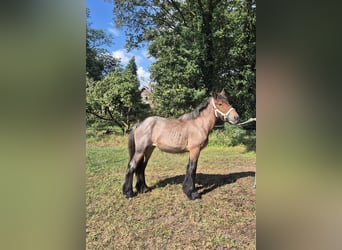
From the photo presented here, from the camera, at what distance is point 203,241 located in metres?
1.41

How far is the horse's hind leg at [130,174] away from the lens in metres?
1.48

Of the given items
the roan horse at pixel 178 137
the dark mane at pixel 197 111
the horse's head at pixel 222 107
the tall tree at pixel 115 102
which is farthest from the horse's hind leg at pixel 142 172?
the horse's head at pixel 222 107

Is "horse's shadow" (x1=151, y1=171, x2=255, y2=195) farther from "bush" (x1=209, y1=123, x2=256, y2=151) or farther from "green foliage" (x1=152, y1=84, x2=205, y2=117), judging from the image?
"green foliage" (x1=152, y1=84, x2=205, y2=117)

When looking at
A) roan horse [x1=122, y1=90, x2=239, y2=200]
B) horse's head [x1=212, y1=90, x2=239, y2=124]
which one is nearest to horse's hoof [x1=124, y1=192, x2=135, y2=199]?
roan horse [x1=122, y1=90, x2=239, y2=200]

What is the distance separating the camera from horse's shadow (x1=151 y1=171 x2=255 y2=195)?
151 cm

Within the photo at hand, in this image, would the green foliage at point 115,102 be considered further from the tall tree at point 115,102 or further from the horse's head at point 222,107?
the horse's head at point 222,107

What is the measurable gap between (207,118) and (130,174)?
564 millimetres

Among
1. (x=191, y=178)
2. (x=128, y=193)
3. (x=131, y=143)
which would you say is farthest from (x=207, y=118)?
(x=128, y=193)

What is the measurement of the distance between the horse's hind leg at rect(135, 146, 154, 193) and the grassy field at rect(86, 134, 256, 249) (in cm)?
3
